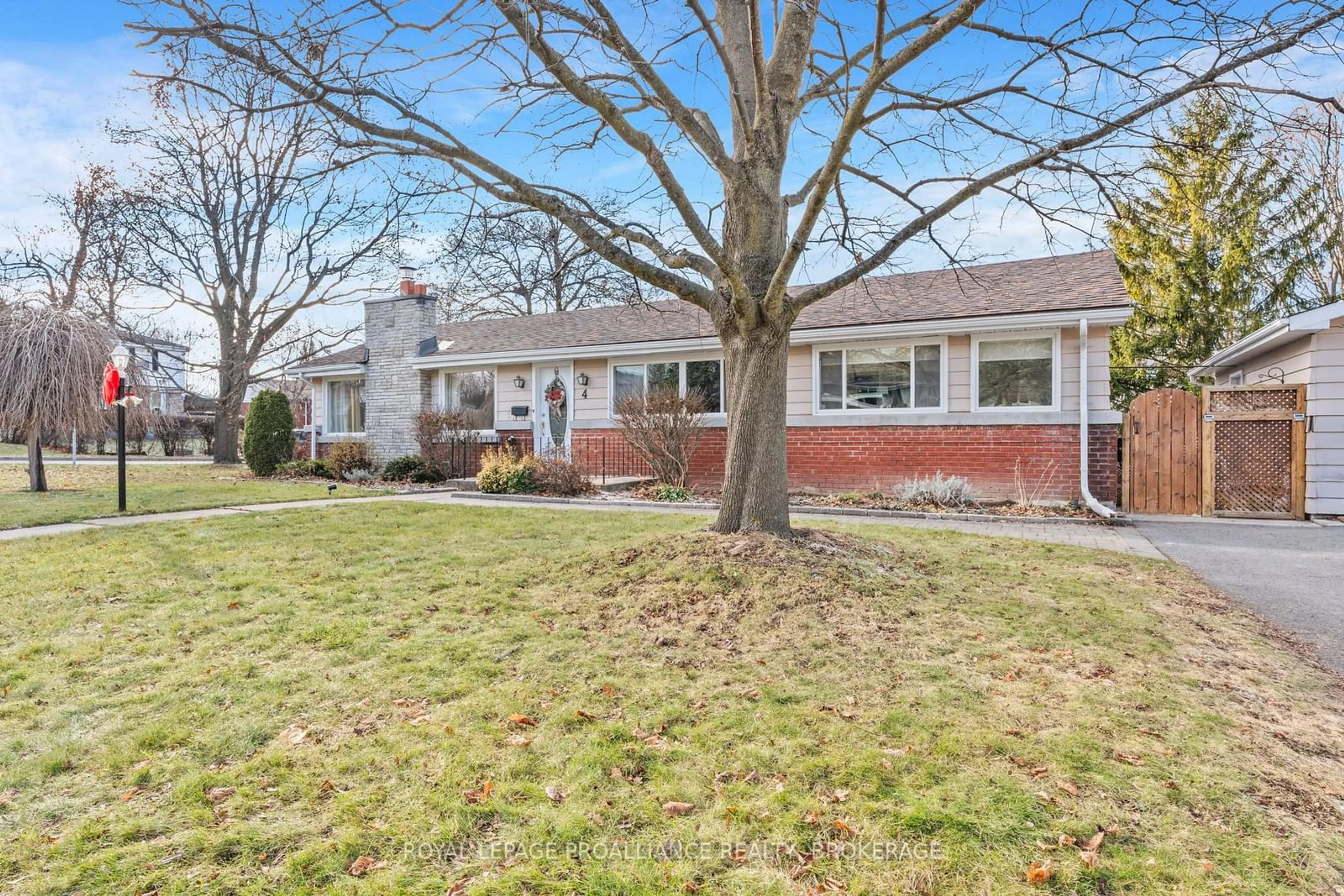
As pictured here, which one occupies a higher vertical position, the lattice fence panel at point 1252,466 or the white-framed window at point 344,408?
the white-framed window at point 344,408

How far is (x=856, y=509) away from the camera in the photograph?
34.7 ft

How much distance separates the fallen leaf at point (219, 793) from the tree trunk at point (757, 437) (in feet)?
12.9

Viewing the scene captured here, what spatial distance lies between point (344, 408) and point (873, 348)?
14123 millimetres

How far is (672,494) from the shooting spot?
39.5 feet

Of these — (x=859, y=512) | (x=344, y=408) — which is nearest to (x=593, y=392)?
(x=859, y=512)

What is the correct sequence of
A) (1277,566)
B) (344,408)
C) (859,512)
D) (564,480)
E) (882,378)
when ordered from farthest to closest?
(344,408) < (882,378) < (564,480) < (859,512) < (1277,566)

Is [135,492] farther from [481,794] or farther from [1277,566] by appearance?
[1277,566]

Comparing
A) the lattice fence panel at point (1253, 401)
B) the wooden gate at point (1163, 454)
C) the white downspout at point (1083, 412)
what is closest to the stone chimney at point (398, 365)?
the white downspout at point (1083, 412)

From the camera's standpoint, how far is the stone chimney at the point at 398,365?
1728cm

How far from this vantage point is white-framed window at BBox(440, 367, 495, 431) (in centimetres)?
1686

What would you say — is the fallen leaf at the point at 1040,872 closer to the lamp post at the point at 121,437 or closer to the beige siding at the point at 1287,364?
the lamp post at the point at 121,437

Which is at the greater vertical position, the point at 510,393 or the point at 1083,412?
the point at 510,393

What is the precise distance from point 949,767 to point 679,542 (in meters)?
3.21

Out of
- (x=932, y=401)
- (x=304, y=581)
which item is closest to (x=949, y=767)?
(x=304, y=581)
